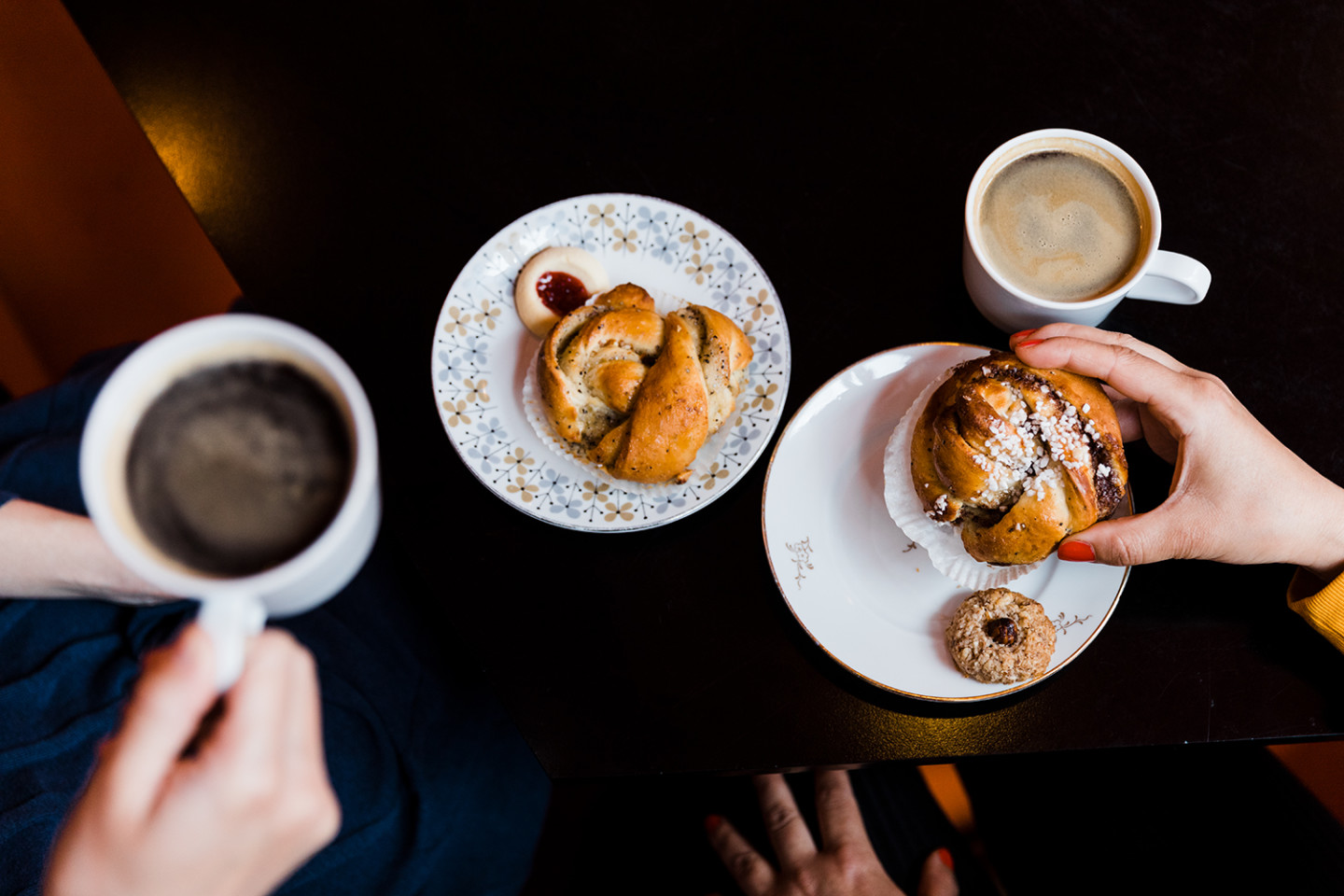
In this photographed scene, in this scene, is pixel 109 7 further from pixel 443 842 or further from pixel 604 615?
pixel 443 842

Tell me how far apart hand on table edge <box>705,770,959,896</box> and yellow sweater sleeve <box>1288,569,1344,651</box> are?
760 mm

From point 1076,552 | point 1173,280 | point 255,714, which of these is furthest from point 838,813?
point 255,714

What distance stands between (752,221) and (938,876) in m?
1.22

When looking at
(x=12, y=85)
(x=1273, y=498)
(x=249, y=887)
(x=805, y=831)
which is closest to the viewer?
(x=249, y=887)

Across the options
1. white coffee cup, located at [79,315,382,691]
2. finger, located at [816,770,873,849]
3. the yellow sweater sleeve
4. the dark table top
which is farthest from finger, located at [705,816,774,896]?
white coffee cup, located at [79,315,382,691]

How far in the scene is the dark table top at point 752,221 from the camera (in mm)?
1253

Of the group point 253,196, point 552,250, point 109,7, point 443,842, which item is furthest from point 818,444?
point 109,7

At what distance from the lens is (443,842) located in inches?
54.6

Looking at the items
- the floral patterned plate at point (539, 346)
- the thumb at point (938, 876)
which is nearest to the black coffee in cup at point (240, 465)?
the floral patterned plate at point (539, 346)

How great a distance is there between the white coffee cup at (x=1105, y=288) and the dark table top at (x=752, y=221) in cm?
13

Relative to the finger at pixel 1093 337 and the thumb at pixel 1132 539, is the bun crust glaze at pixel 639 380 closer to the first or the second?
the finger at pixel 1093 337

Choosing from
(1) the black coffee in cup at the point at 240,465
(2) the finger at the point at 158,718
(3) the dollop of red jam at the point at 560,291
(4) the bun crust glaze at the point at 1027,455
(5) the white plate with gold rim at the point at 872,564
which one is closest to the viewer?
(2) the finger at the point at 158,718

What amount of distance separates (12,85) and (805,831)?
2.49 meters

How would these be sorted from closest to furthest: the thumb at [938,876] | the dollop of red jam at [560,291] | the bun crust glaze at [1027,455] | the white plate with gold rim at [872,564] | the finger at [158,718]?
the finger at [158,718]
the bun crust glaze at [1027,455]
the white plate with gold rim at [872,564]
the dollop of red jam at [560,291]
the thumb at [938,876]
